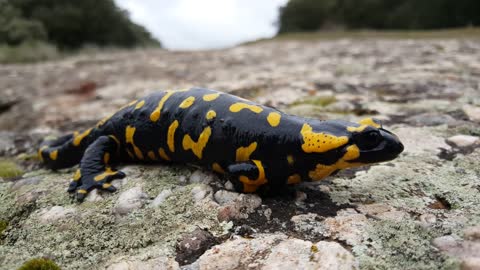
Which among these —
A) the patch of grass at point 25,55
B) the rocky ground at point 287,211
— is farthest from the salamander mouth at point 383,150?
the patch of grass at point 25,55

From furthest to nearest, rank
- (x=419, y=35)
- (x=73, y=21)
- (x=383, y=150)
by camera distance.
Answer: (x=73, y=21), (x=419, y=35), (x=383, y=150)

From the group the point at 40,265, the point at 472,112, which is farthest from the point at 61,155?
the point at 472,112

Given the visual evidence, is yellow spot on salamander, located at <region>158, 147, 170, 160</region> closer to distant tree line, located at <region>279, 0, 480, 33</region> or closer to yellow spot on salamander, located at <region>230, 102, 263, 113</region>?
yellow spot on salamander, located at <region>230, 102, 263, 113</region>

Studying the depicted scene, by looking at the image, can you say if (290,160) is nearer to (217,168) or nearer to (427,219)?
(217,168)

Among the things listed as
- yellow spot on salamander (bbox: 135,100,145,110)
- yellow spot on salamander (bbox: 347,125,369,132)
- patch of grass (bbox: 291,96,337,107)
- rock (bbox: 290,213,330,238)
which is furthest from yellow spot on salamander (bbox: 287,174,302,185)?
patch of grass (bbox: 291,96,337,107)

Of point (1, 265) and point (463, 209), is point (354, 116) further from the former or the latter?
point (1, 265)

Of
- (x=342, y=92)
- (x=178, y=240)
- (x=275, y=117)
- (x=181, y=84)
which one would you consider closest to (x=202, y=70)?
(x=181, y=84)
